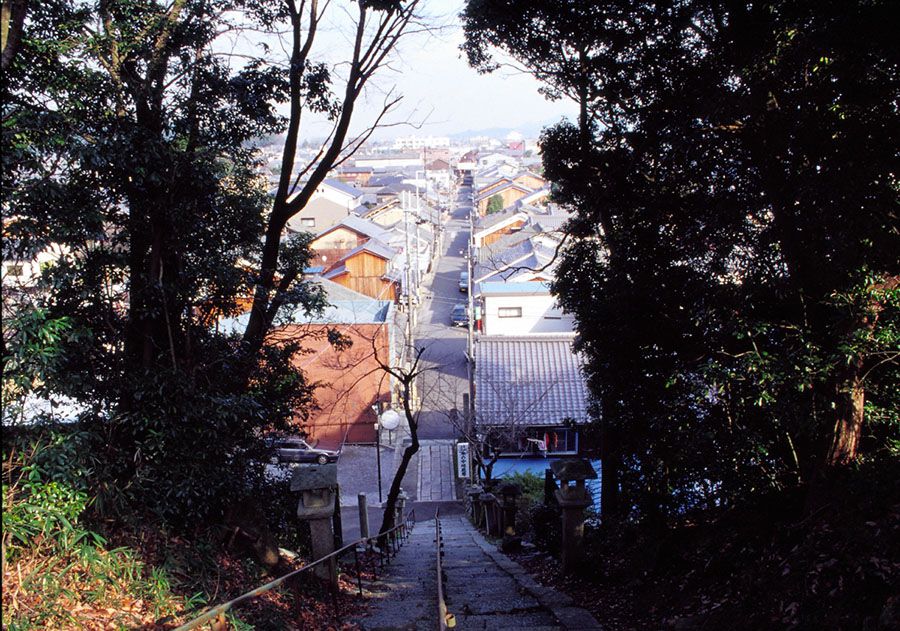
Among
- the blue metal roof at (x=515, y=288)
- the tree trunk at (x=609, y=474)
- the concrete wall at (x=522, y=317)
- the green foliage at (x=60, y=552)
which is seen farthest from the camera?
the concrete wall at (x=522, y=317)

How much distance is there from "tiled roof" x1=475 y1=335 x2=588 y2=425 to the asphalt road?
1883 millimetres

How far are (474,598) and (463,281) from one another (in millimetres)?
45890

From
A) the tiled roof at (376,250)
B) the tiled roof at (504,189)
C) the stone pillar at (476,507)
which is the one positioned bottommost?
the stone pillar at (476,507)

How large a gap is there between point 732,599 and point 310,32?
929cm

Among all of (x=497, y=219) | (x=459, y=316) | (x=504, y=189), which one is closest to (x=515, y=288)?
(x=459, y=316)

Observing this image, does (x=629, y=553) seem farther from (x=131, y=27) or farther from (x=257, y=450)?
(x=131, y=27)

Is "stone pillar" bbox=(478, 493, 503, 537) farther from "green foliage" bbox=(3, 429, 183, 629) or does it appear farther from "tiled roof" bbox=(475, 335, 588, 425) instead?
"green foliage" bbox=(3, 429, 183, 629)

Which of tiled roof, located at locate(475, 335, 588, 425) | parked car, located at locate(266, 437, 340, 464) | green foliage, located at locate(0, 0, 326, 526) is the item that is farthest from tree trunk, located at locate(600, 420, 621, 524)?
parked car, located at locate(266, 437, 340, 464)

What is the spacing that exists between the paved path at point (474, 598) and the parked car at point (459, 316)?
3164 centimetres

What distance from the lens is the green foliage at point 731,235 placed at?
6.06 meters

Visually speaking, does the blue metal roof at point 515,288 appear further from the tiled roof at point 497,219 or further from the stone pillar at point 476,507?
→ the tiled roof at point 497,219

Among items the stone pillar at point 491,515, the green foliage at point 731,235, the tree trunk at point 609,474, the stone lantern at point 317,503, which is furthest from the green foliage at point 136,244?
the stone pillar at point 491,515

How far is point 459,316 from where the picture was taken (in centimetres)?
4534

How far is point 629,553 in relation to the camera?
31.5 feet
